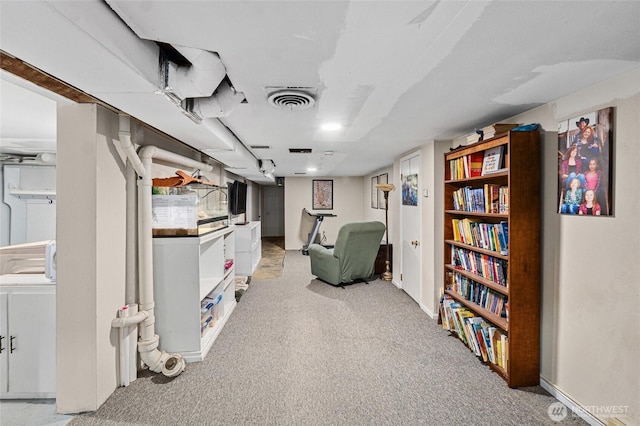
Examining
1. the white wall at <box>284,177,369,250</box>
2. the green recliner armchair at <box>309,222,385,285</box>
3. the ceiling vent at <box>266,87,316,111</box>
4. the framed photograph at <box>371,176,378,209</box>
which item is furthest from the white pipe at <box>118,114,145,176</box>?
the white wall at <box>284,177,369,250</box>

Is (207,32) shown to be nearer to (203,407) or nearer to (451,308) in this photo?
(203,407)

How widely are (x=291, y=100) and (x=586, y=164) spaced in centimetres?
186

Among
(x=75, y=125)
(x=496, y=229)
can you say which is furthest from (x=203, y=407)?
(x=496, y=229)

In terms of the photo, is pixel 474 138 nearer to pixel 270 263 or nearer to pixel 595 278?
pixel 595 278

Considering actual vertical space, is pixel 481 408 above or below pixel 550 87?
below

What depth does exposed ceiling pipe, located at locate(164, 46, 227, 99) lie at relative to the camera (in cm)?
130

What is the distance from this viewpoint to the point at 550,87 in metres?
1.72

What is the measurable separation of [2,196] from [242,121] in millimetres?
3751

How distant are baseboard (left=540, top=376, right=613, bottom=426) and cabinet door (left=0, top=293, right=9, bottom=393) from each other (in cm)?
376

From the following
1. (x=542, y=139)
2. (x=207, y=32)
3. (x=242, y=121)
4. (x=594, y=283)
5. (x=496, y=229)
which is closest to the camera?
(x=207, y=32)

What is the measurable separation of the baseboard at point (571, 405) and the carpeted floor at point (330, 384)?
0.04 m

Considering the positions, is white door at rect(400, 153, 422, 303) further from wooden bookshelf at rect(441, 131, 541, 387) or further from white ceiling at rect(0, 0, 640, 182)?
white ceiling at rect(0, 0, 640, 182)

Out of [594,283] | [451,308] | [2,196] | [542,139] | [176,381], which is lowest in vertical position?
[176,381]

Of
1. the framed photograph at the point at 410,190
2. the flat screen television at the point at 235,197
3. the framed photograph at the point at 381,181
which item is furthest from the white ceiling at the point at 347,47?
the framed photograph at the point at 381,181
